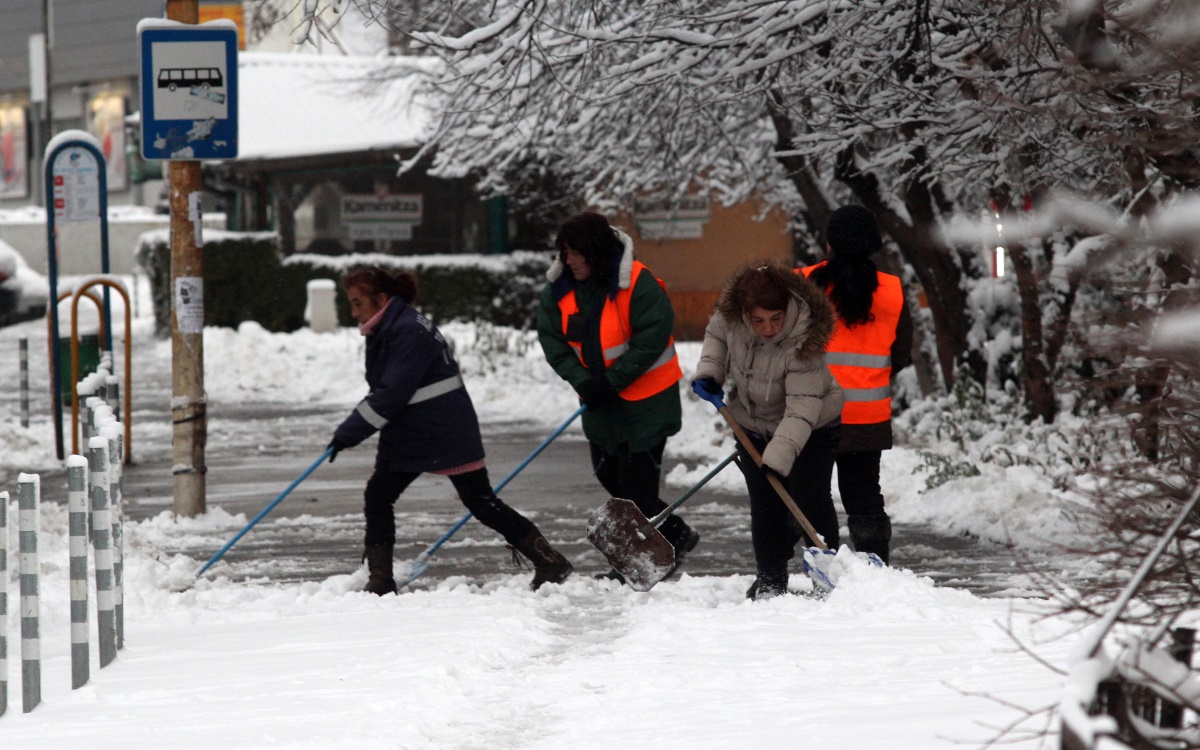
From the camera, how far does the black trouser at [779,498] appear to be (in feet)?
22.2

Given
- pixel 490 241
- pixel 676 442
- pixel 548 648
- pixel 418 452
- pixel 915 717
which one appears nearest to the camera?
pixel 915 717

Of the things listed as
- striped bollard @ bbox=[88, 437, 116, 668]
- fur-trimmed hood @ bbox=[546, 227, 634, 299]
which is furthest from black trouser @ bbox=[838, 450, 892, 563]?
striped bollard @ bbox=[88, 437, 116, 668]

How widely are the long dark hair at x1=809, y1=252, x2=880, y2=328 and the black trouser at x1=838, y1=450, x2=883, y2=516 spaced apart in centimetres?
59

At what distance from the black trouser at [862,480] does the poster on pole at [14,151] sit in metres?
53.8

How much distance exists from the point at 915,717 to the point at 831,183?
1194 cm

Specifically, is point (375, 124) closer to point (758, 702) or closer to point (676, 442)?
point (676, 442)

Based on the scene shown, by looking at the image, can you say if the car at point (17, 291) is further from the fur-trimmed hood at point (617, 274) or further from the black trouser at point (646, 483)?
the black trouser at point (646, 483)

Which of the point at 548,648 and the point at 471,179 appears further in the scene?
the point at 471,179

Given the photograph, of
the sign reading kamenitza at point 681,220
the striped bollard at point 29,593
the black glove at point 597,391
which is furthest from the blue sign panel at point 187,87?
the sign reading kamenitza at point 681,220

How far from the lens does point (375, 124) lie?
29.3 m

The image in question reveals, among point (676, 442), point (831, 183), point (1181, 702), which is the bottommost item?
point (676, 442)

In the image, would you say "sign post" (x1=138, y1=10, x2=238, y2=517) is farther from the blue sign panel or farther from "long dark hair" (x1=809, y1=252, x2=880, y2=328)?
"long dark hair" (x1=809, y1=252, x2=880, y2=328)

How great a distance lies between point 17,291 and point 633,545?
23612mm

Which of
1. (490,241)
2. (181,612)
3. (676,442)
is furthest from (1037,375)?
(490,241)
